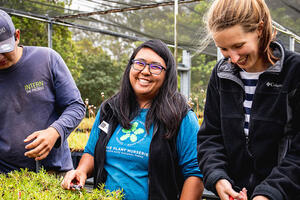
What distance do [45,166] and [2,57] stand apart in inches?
32.1

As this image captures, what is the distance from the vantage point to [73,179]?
72.1 inches

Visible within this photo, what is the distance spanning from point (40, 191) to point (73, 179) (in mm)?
256

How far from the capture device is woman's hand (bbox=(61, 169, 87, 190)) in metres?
1.70

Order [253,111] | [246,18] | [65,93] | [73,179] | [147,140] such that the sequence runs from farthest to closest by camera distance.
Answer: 1. [65,93]
2. [147,140]
3. [73,179]
4. [253,111]
5. [246,18]

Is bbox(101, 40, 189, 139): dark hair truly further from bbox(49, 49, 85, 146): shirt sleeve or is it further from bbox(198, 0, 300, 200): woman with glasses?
bbox(198, 0, 300, 200): woman with glasses

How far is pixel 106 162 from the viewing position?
1.99m

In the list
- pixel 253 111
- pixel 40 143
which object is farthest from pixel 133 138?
pixel 253 111

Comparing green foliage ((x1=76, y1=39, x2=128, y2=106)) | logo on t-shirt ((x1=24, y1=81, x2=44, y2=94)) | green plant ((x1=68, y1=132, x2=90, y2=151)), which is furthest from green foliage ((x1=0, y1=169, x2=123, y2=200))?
green foliage ((x1=76, y1=39, x2=128, y2=106))

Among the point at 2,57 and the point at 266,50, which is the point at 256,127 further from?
the point at 2,57

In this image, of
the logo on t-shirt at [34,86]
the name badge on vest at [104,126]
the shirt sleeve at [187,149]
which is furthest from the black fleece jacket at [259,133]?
the logo on t-shirt at [34,86]

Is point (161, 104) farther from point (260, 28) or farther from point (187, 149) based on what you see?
point (260, 28)

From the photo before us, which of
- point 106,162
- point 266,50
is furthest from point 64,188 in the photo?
point 266,50

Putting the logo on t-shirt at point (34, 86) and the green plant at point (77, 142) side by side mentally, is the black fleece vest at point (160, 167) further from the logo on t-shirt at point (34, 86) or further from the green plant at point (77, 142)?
the green plant at point (77, 142)

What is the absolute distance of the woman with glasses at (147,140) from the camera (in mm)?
1876
